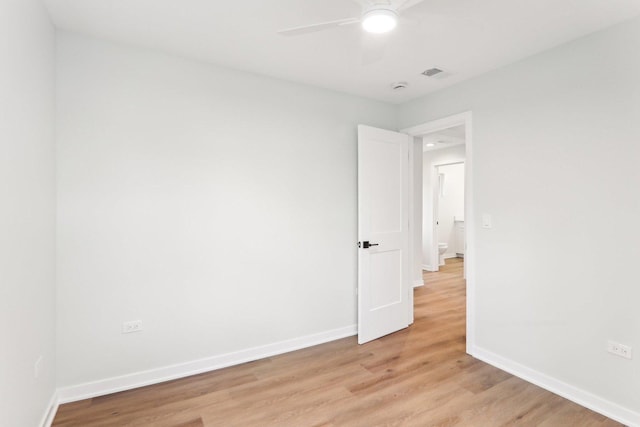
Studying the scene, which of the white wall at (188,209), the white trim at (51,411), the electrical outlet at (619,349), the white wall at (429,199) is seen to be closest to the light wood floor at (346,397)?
the white trim at (51,411)

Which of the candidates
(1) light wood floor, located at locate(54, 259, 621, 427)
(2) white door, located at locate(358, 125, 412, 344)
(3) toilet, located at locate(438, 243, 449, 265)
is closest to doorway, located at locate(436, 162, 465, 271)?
(3) toilet, located at locate(438, 243, 449, 265)

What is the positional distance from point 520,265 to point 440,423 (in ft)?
4.72

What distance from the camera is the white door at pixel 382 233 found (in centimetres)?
335

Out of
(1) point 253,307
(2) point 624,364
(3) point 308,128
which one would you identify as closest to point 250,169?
(3) point 308,128

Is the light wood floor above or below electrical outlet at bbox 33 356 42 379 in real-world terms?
below

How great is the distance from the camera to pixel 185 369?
2.65 m

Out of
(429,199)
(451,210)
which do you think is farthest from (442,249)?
(451,210)

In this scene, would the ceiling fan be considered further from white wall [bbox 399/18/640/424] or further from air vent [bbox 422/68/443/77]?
white wall [bbox 399/18/640/424]

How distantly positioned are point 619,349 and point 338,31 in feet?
9.49

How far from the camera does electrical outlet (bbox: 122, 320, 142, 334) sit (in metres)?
Answer: 2.44

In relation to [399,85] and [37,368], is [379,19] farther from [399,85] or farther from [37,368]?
[37,368]

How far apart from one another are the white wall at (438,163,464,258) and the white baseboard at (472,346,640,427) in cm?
561

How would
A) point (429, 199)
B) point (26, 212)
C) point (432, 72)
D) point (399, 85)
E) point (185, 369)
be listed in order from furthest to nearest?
point (429, 199) < point (399, 85) < point (432, 72) < point (185, 369) < point (26, 212)

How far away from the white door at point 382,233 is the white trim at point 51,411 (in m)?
2.49
